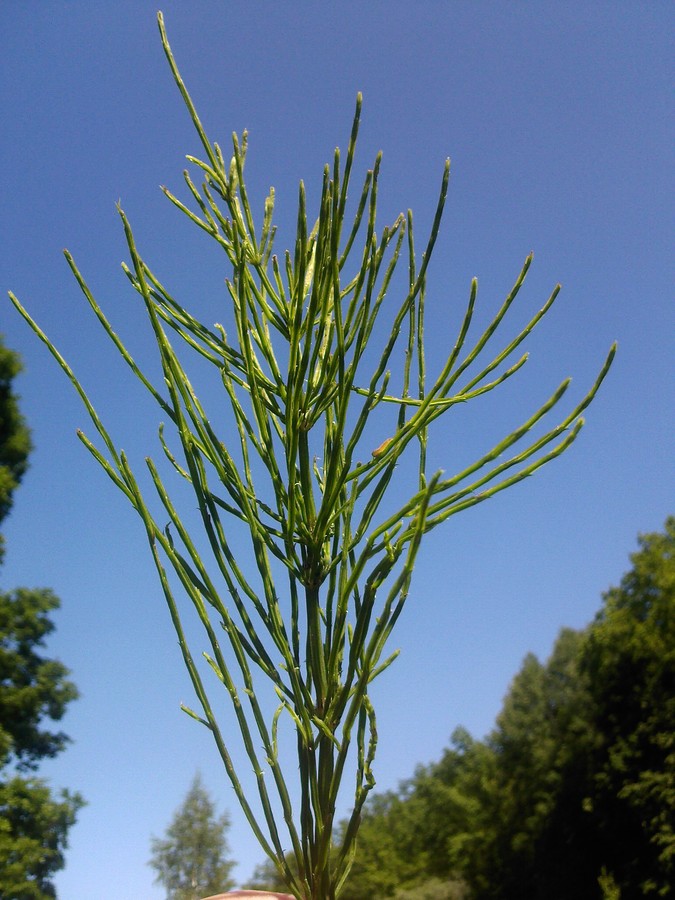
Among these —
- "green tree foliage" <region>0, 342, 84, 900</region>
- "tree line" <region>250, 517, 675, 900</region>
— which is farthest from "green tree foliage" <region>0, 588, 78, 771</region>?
"tree line" <region>250, 517, 675, 900</region>

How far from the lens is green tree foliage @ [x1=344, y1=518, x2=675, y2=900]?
21938mm

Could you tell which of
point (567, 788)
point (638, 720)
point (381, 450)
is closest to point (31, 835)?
point (381, 450)

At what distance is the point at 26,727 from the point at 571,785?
1908 cm

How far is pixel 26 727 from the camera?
1476 centimetres

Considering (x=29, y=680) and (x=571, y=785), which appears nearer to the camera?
(x=29, y=680)

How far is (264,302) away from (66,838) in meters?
15.4

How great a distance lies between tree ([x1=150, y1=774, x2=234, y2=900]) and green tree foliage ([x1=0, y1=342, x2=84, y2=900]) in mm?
20098

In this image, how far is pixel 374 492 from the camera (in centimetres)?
149

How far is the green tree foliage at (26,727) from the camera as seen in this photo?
42.8 feet

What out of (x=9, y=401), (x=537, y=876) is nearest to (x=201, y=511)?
(x=9, y=401)

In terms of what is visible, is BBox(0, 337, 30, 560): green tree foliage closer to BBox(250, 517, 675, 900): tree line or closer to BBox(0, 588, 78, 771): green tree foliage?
BBox(0, 588, 78, 771): green tree foliage

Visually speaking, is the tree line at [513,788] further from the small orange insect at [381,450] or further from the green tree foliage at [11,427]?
the small orange insect at [381,450]

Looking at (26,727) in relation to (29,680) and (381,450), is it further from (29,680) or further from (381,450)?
(381,450)

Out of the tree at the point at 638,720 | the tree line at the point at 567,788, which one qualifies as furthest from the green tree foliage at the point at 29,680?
the tree at the point at 638,720
